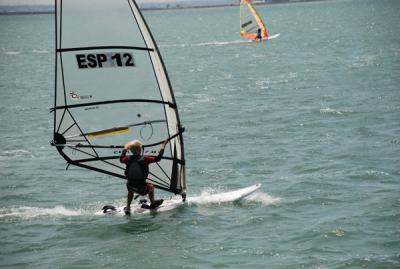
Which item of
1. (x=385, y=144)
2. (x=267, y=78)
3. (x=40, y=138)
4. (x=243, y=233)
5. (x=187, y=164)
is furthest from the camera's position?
(x=267, y=78)

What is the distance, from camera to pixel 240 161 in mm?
18953

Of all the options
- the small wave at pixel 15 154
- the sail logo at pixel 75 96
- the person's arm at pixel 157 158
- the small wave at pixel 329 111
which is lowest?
the small wave at pixel 329 111

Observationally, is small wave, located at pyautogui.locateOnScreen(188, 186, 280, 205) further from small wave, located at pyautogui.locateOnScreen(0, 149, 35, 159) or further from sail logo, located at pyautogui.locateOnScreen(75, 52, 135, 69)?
small wave, located at pyautogui.locateOnScreen(0, 149, 35, 159)

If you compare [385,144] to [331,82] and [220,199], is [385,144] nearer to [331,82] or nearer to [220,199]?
[220,199]

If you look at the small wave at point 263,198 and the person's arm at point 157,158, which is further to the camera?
the small wave at point 263,198

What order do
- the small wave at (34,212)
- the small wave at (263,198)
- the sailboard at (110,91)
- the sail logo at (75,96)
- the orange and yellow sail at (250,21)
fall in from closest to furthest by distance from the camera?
the sailboard at (110,91), the sail logo at (75,96), the small wave at (34,212), the small wave at (263,198), the orange and yellow sail at (250,21)

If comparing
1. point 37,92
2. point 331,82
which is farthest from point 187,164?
point 37,92

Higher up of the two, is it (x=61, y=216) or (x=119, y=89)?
(x=119, y=89)

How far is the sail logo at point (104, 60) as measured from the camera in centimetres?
1280

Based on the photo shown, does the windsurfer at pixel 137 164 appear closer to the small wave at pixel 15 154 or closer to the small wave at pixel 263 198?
the small wave at pixel 263 198

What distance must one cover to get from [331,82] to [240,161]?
17.2 meters

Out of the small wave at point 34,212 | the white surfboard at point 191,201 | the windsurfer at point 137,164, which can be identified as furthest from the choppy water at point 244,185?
the windsurfer at point 137,164

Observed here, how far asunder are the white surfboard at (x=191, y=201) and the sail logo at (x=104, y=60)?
9.38 ft

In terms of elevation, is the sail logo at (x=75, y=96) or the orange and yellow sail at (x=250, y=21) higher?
the orange and yellow sail at (x=250, y=21)
